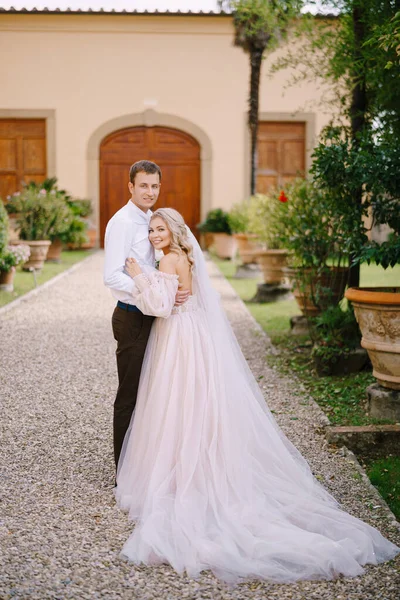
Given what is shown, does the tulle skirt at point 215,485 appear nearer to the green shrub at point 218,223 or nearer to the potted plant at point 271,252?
the potted plant at point 271,252

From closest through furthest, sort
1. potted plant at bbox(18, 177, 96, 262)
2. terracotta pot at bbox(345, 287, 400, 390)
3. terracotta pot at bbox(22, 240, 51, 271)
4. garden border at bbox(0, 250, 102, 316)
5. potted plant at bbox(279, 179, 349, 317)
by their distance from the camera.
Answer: terracotta pot at bbox(345, 287, 400, 390) → potted plant at bbox(279, 179, 349, 317) → garden border at bbox(0, 250, 102, 316) → terracotta pot at bbox(22, 240, 51, 271) → potted plant at bbox(18, 177, 96, 262)

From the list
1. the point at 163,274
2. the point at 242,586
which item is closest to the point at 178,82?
the point at 163,274

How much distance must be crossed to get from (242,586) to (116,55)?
17340 mm

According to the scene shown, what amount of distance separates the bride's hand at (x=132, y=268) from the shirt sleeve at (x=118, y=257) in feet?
0.07

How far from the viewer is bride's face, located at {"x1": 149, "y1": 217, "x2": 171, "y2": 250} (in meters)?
3.43

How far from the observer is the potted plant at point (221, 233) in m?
16.4

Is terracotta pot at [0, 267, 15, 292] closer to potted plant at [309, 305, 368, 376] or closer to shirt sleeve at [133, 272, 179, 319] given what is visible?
potted plant at [309, 305, 368, 376]

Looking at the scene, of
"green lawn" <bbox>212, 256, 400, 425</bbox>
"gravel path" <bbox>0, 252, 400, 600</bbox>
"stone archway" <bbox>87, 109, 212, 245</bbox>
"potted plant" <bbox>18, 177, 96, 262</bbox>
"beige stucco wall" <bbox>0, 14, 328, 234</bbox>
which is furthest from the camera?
"stone archway" <bbox>87, 109, 212, 245</bbox>

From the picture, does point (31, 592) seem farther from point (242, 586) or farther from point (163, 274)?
point (163, 274)

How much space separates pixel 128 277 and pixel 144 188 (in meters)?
0.43

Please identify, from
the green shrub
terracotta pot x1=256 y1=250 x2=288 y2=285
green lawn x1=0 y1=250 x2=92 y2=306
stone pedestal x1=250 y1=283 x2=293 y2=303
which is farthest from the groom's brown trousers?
the green shrub

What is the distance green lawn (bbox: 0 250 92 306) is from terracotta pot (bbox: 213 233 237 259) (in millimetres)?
3065

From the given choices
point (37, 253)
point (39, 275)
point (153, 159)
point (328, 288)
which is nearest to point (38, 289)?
point (39, 275)

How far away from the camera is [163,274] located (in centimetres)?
341
